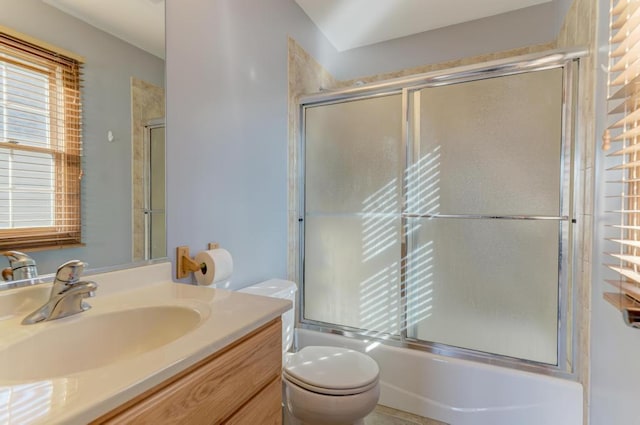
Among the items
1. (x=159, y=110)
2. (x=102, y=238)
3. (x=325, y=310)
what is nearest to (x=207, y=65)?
(x=159, y=110)

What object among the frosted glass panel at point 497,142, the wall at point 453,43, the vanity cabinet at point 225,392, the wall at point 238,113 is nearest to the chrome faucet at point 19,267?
the wall at point 238,113

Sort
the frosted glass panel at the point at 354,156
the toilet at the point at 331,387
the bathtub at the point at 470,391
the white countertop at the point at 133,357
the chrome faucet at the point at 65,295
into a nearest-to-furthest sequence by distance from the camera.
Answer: the white countertop at the point at 133,357 < the chrome faucet at the point at 65,295 < the toilet at the point at 331,387 < the bathtub at the point at 470,391 < the frosted glass panel at the point at 354,156

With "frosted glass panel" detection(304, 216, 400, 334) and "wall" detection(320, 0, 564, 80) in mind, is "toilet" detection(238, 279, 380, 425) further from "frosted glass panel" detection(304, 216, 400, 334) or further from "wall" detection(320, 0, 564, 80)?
"wall" detection(320, 0, 564, 80)

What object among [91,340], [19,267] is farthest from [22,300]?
[91,340]

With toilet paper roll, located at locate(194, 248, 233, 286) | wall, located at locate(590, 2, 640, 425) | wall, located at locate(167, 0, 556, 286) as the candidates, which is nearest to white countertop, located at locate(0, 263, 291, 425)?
toilet paper roll, located at locate(194, 248, 233, 286)

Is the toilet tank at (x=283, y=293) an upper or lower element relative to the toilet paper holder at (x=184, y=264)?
lower

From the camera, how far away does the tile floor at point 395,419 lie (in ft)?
5.34

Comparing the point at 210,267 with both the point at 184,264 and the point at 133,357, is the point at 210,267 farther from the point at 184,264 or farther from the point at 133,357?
the point at 133,357

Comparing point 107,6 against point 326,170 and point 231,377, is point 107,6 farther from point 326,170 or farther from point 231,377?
point 326,170

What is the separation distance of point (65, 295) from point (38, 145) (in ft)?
1.37

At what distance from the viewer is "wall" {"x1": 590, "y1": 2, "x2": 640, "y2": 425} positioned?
930 mm

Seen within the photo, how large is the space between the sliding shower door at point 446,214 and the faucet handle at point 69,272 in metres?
1.45

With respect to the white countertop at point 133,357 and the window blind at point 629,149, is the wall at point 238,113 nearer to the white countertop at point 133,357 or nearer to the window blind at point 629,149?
the white countertop at point 133,357

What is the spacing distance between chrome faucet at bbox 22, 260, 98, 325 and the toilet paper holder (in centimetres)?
40
